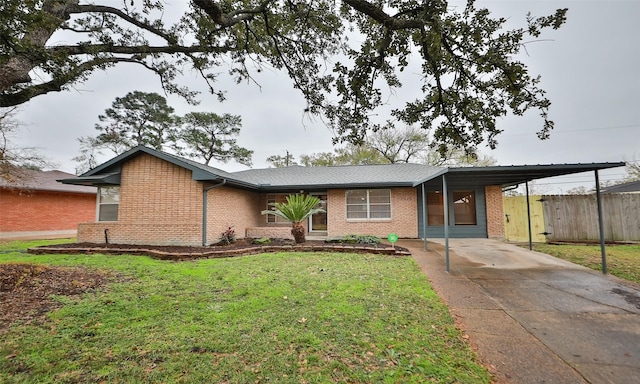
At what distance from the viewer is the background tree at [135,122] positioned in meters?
23.0

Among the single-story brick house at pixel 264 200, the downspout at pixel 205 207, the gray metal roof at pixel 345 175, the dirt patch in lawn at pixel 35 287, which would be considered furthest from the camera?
the single-story brick house at pixel 264 200

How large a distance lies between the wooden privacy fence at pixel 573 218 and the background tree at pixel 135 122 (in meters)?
27.7

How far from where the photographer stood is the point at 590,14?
623cm

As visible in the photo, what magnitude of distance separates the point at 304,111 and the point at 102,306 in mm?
5002

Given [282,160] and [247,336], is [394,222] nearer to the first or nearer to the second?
[247,336]

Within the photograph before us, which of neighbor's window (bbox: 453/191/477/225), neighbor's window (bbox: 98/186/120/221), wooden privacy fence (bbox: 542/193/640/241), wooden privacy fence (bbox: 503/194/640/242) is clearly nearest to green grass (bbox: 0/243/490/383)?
neighbor's window (bbox: 98/186/120/221)

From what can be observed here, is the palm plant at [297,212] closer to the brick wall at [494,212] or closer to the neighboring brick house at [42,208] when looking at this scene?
the brick wall at [494,212]

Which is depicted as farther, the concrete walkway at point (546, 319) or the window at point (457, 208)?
the window at point (457, 208)

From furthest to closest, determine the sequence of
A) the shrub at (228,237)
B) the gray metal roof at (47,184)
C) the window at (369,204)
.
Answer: the gray metal roof at (47,184)
the window at (369,204)
the shrub at (228,237)

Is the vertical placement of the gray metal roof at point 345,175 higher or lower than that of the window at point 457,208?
higher

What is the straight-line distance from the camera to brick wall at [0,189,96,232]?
13.4 m

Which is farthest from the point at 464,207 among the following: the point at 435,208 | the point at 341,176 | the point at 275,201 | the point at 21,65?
the point at 21,65

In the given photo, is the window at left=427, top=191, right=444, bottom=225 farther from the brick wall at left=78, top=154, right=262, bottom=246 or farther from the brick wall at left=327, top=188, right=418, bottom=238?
the brick wall at left=78, top=154, right=262, bottom=246

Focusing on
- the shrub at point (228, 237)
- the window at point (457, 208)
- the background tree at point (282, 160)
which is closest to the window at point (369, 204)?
the window at point (457, 208)
